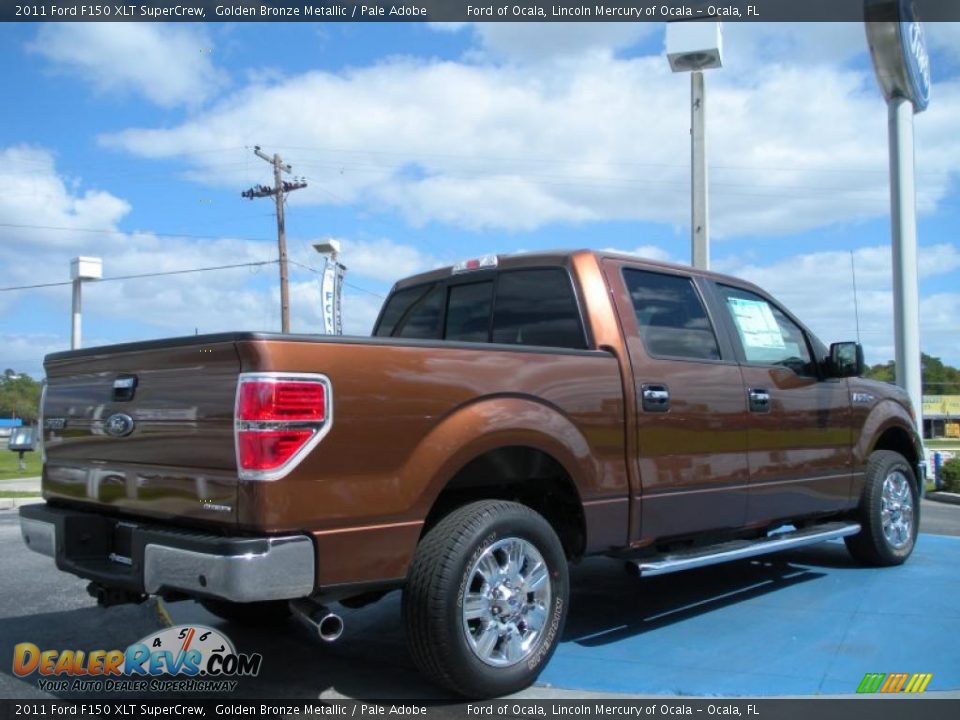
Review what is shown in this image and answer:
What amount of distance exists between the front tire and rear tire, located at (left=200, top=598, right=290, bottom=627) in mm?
1480

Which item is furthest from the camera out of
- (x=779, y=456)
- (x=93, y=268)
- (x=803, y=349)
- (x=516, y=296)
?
(x=93, y=268)

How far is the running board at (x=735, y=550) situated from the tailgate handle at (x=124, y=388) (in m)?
2.51

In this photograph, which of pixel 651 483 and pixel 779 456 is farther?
pixel 779 456

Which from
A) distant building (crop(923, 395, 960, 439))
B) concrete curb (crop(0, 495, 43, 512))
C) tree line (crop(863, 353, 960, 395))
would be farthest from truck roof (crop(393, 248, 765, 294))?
tree line (crop(863, 353, 960, 395))

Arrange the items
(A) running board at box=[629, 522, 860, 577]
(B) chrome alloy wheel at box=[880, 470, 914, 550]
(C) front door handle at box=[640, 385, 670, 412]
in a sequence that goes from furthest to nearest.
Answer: (B) chrome alloy wheel at box=[880, 470, 914, 550]
(C) front door handle at box=[640, 385, 670, 412]
(A) running board at box=[629, 522, 860, 577]

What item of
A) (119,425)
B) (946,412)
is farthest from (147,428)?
(946,412)

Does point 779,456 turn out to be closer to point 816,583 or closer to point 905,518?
point 816,583

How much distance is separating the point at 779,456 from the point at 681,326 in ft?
3.56

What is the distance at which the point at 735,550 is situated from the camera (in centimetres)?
478

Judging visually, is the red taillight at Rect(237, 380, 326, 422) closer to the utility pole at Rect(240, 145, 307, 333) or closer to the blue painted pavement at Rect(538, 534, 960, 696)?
the blue painted pavement at Rect(538, 534, 960, 696)

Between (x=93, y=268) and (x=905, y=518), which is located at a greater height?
(x=93, y=268)

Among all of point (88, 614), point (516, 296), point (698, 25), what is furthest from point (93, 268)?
point (516, 296)

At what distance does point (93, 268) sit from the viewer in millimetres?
21172

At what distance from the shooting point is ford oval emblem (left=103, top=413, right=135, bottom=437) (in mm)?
3689
